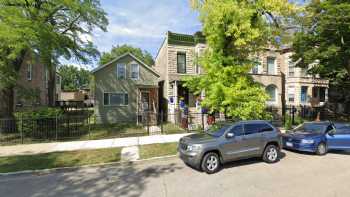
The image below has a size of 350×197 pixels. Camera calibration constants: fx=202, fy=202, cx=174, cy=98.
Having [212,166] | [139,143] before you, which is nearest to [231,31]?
[212,166]

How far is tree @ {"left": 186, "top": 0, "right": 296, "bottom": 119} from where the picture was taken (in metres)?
10.4

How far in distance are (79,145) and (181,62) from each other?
11.7m

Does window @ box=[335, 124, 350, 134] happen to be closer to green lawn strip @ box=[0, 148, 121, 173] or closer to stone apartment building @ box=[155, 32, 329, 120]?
stone apartment building @ box=[155, 32, 329, 120]

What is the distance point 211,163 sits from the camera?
6965mm

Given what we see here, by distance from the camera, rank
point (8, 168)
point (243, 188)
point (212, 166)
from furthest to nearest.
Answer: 1. point (8, 168)
2. point (212, 166)
3. point (243, 188)

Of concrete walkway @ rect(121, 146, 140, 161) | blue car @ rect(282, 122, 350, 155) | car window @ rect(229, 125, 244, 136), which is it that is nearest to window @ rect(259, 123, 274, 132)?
car window @ rect(229, 125, 244, 136)

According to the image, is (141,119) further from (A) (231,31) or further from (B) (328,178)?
(B) (328,178)

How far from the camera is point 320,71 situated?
19.0 metres

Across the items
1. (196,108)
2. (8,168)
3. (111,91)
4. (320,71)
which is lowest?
(8,168)

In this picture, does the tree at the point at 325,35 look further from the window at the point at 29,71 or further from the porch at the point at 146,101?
the window at the point at 29,71

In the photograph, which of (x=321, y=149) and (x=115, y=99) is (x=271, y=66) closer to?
(x=321, y=149)

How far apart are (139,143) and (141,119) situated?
8.53 metres

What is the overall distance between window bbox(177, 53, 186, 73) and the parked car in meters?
11.5

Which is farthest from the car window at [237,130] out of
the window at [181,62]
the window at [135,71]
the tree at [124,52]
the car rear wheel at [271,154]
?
the tree at [124,52]
